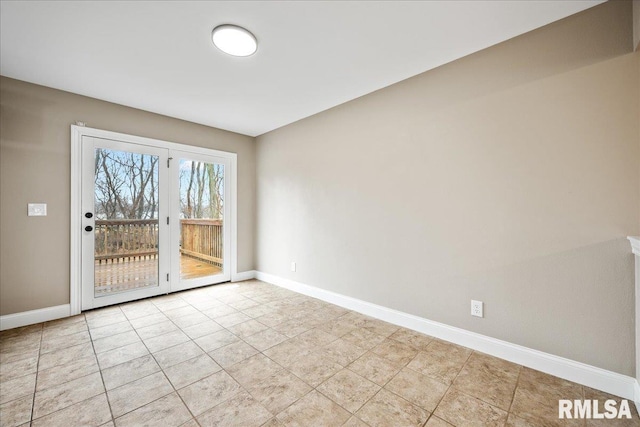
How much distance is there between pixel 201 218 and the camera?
4.06m

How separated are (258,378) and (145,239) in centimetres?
264

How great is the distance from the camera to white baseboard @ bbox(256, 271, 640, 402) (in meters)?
1.67

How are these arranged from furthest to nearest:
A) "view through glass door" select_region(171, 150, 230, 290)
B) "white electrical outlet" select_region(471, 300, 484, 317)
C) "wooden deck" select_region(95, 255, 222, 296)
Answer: "view through glass door" select_region(171, 150, 230, 290) < "wooden deck" select_region(95, 255, 222, 296) < "white electrical outlet" select_region(471, 300, 484, 317)

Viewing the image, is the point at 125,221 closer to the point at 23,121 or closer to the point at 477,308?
the point at 23,121

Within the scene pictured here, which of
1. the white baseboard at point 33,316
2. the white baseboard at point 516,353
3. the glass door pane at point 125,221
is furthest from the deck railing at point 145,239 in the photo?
the white baseboard at point 516,353

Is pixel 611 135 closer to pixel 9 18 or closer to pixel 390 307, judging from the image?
pixel 390 307

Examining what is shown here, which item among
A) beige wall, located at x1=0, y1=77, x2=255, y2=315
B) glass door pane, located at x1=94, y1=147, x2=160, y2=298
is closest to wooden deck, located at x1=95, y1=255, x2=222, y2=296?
glass door pane, located at x1=94, y1=147, x2=160, y2=298

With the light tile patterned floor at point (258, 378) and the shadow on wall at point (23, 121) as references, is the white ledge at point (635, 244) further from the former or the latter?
the shadow on wall at point (23, 121)

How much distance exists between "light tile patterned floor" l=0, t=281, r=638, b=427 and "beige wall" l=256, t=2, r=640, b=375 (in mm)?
423

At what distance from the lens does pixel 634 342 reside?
5.33 feet

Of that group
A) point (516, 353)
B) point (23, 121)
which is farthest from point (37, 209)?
point (516, 353)

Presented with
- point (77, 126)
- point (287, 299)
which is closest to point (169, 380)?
point (287, 299)

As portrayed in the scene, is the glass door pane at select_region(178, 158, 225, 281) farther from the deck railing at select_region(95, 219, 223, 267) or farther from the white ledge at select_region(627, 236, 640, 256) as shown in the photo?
the white ledge at select_region(627, 236, 640, 256)

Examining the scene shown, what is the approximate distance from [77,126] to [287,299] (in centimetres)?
317
